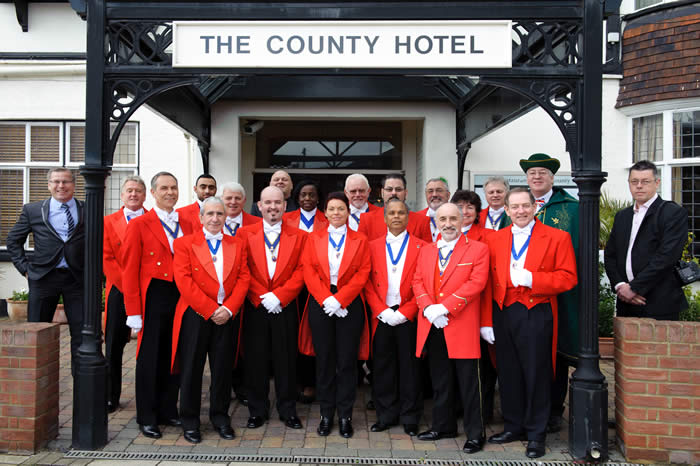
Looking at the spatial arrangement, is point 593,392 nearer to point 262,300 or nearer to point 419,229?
point 419,229

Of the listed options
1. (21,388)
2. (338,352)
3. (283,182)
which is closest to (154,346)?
(21,388)

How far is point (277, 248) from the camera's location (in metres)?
4.61

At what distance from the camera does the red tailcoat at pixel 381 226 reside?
530 centimetres

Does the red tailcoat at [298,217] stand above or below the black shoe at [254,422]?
above

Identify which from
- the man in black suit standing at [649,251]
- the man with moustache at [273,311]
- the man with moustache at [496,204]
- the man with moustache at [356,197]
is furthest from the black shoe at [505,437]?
the man with moustache at [356,197]

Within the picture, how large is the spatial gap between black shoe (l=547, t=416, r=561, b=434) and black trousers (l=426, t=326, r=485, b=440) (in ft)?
2.34

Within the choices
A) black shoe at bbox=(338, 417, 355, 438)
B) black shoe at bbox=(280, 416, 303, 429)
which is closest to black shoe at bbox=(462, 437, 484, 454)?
black shoe at bbox=(338, 417, 355, 438)

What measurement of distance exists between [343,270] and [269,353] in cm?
95

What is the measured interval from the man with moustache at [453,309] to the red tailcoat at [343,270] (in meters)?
0.45

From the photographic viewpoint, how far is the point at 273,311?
451cm

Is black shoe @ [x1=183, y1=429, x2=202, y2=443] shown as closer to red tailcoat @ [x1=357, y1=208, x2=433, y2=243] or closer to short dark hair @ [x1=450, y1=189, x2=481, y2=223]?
red tailcoat @ [x1=357, y1=208, x2=433, y2=243]

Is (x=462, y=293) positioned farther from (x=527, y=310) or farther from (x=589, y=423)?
(x=589, y=423)

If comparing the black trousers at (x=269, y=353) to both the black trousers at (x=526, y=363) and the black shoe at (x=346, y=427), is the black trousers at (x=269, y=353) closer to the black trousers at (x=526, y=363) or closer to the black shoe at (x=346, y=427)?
the black shoe at (x=346, y=427)

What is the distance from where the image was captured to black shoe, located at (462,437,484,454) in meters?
4.20
